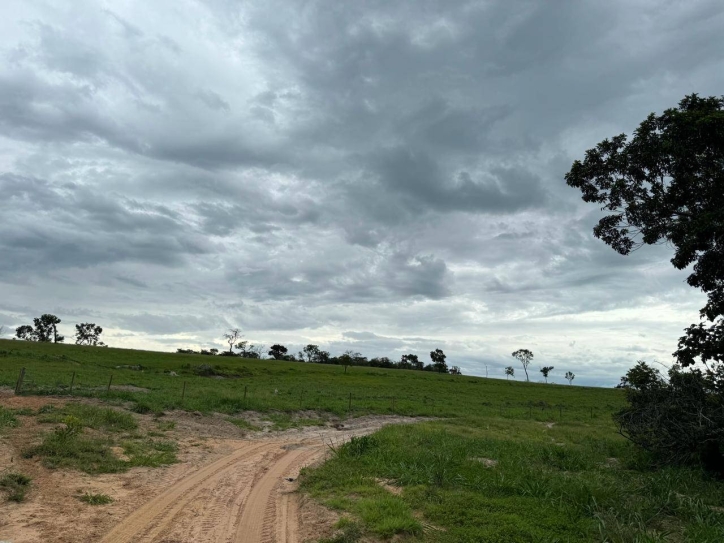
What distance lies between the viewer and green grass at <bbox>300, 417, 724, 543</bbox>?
7.83 metres

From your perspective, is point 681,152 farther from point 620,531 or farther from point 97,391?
point 97,391

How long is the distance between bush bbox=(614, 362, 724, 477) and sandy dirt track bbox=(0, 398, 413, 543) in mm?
11193

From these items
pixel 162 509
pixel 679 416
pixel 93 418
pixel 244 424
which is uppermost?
pixel 679 416

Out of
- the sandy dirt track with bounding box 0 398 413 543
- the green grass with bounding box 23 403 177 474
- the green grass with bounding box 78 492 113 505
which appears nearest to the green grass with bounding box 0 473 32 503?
the sandy dirt track with bounding box 0 398 413 543

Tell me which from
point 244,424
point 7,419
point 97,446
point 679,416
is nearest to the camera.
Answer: point 97,446

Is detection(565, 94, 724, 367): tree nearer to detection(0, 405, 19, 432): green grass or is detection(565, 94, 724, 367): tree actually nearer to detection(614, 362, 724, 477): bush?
detection(614, 362, 724, 477): bush

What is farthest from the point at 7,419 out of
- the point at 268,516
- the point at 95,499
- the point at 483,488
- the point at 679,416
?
the point at 679,416

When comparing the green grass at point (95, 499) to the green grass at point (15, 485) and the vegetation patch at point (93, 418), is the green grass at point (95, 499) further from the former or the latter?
the vegetation patch at point (93, 418)

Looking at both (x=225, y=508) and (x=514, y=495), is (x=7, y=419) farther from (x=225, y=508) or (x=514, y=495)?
(x=514, y=495)

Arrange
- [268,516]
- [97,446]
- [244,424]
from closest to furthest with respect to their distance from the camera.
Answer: [268,516], [97,446], [244,424]

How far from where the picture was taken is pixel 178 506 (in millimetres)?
9641

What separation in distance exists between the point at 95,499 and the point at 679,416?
54.6 ft

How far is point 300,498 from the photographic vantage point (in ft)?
34.6

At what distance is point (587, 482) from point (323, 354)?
138 m
